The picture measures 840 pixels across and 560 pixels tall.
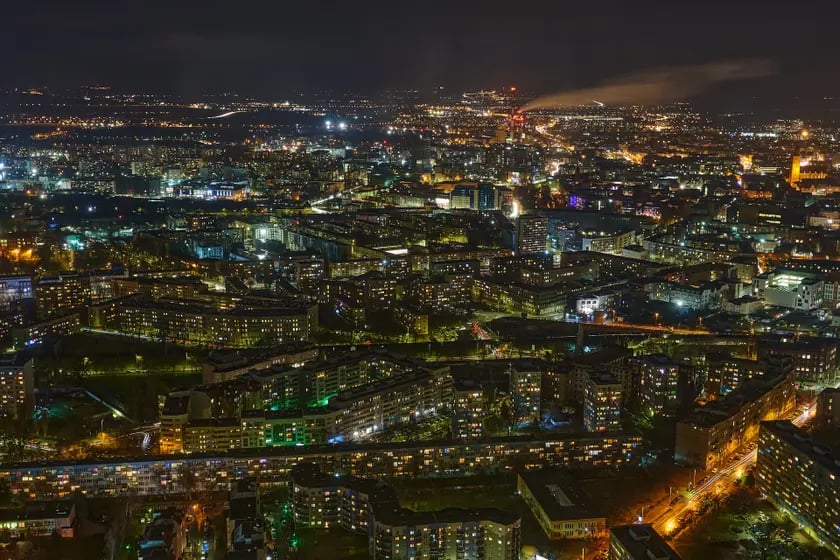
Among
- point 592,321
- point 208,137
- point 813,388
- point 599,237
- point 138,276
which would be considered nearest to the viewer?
point 813,388

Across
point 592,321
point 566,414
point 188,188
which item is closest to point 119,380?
point 566,414

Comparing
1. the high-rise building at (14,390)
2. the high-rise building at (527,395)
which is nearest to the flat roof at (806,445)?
the high-rise building at (527,395)

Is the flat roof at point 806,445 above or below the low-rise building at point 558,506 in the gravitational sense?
Result: above

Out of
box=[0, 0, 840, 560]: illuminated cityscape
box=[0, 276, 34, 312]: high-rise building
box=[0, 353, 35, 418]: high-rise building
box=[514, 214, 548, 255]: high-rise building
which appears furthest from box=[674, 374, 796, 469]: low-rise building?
box=[0, 276, 34, 312]: high-rise building

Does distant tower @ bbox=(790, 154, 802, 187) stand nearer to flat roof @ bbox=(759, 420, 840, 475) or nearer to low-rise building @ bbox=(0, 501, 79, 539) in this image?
flat roof @ bbox=(759, 420, 840, 475)

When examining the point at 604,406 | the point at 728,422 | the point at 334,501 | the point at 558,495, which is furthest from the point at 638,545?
the point at 604,406

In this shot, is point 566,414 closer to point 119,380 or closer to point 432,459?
point 432,459

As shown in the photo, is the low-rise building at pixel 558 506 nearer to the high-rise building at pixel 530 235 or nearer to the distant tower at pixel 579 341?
the distant tower at pixel 579 341
